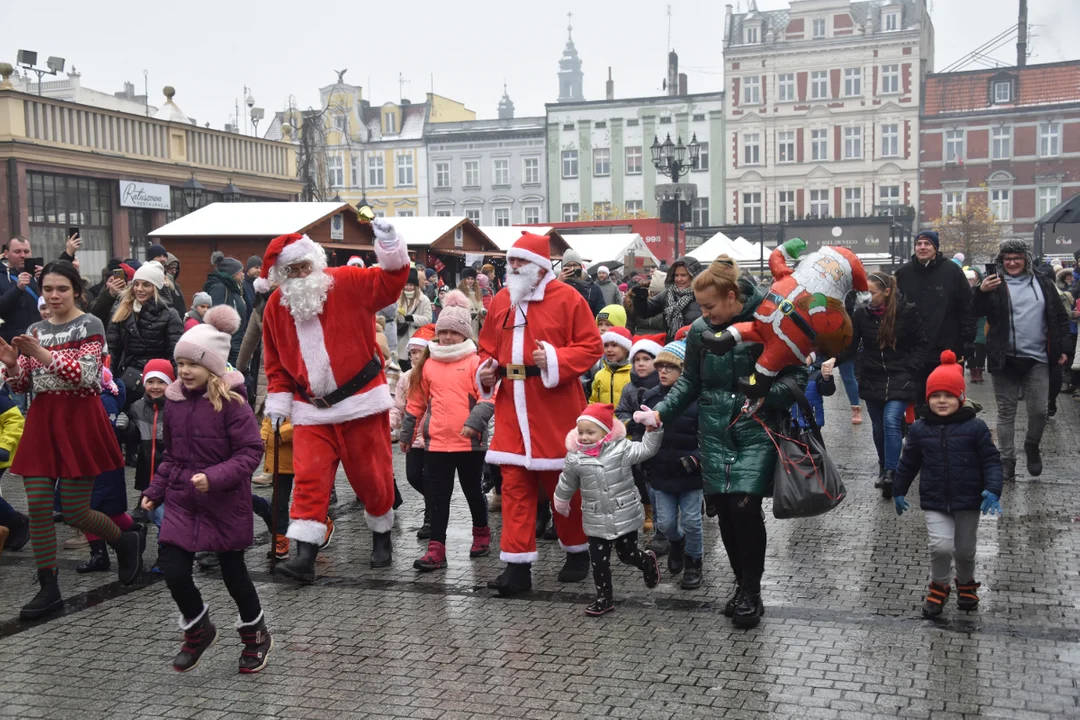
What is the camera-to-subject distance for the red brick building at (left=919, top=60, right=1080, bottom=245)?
57344mm

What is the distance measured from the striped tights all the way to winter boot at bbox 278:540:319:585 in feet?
3.41

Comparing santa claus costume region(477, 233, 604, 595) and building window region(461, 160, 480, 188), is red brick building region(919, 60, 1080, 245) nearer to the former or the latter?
building window region(461, 160, 480, 188)

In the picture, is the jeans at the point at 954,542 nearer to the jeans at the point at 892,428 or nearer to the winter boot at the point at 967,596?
the winter boot at the point at 967,596

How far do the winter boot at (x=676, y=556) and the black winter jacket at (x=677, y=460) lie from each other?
0.37 meters

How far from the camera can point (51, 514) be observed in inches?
239

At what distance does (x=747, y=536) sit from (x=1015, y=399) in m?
4.44

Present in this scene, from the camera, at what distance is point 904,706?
4.45 m

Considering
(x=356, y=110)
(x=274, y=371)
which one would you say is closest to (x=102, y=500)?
(x=274, y=371)

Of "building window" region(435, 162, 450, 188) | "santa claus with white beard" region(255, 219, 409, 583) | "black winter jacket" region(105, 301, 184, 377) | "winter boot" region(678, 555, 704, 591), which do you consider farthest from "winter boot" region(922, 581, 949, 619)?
"building window" region(435, 162, 450, 188)

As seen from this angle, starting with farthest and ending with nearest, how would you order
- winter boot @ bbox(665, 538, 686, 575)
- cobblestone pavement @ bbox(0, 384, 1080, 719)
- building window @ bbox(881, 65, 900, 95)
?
building window @ bbox(881, 65, 900, 95), winter boot @ bbox(665, 538, 686, 575), cobblestone pavement @ bbox(0, 384, 1080, 719)

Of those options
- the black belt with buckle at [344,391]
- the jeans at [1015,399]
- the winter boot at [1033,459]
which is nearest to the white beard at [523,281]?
the black belt with buckle at [344,391]

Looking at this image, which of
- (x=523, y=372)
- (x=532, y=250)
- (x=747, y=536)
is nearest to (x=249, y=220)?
(x=532, y=250)

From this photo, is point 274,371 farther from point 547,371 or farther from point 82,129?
point 82,129

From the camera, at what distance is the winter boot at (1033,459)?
361 inches
